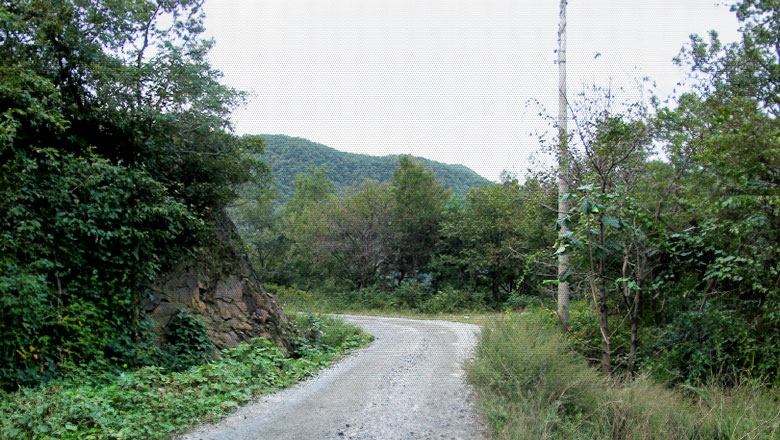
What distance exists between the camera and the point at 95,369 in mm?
4723

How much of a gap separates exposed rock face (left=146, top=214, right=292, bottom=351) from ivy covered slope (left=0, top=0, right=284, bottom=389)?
0.80ft

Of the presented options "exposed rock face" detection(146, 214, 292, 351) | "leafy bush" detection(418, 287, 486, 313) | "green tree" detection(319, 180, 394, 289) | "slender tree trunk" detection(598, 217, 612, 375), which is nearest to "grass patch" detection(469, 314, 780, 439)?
"slender tree trunk" detection(598, 217, 612, 375)

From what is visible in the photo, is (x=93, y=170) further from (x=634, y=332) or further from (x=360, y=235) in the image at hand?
(x=360, y=235)

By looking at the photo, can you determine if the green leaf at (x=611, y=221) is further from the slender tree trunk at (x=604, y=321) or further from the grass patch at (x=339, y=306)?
the grass patch at (x=339, y=306)

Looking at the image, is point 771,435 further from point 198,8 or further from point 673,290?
point 198,8

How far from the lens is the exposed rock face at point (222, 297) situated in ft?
19.6

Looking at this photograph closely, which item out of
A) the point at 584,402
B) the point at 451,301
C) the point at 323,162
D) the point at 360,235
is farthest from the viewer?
the point at 360,235

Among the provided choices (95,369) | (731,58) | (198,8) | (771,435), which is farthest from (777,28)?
(95,369)

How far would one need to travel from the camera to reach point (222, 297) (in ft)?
22.2

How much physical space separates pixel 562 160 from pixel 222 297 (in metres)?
4.58

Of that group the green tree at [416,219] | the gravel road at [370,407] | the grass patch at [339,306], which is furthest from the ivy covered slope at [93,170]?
the green tree at [416,219]

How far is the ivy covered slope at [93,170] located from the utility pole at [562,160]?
3796 millimetres

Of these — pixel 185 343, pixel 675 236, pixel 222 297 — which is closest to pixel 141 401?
pixel 185 343

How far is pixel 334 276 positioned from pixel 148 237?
1258cm
